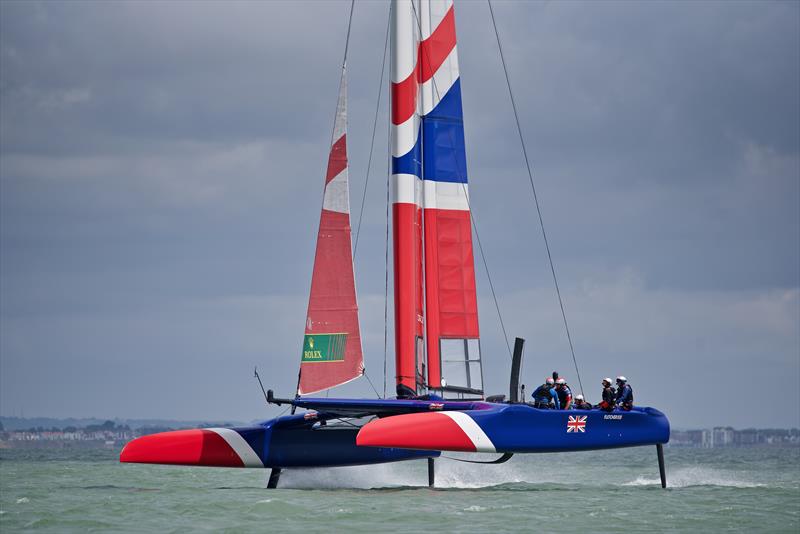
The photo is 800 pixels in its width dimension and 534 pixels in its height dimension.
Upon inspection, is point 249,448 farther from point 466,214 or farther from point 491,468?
point 491,468

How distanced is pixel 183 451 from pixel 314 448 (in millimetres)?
2017

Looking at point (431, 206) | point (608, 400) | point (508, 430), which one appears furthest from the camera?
point (431, 206)

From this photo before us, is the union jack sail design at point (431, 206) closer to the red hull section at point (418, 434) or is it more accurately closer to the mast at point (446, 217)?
the mast at point (446, 217)

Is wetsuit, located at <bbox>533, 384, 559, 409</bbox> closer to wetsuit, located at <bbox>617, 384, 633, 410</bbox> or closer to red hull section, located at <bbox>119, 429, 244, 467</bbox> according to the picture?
wetsuit, located at <bbox>617, 384, 633, 410</bbox>

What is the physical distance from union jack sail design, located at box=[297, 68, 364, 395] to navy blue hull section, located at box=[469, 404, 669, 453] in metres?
2.28

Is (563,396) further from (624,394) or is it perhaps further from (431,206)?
(431,206)

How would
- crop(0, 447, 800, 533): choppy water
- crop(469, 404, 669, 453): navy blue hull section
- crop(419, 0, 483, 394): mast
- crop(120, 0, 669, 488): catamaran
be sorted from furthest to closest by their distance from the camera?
crop(419, 0, 483, 394): mast
crop(120, 0, 669, 488): catamaran
crop(469, 404, 669, 453): navy blue hull section
crop(0, 447, 800, 533): choppy water

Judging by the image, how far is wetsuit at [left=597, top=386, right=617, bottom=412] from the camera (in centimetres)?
1841

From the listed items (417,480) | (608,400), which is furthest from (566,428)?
(417,480)

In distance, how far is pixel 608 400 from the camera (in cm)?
1847

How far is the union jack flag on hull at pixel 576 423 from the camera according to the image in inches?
696

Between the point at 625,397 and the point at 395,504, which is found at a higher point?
the point at 625,397

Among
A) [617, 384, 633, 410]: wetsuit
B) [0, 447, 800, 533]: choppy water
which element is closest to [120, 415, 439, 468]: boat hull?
[0, 447, 800, 533]: choppy water

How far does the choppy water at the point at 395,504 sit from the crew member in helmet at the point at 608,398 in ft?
4.46
